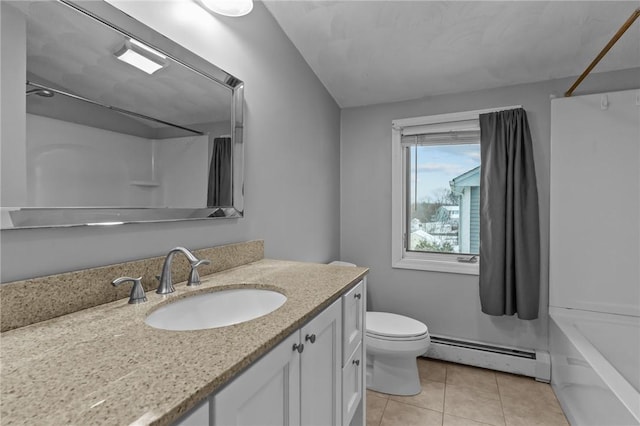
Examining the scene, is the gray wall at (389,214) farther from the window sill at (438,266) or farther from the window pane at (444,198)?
the window pane at (444,198)

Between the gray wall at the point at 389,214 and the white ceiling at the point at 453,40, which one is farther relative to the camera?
the gray wall at the point at 389,214

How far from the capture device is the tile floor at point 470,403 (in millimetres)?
1788

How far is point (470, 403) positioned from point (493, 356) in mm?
526

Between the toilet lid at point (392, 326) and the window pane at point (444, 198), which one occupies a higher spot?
the window pane at point (444, 198)

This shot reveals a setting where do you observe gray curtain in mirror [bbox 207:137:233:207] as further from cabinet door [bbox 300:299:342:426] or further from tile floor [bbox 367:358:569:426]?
tile floor [bbox 367:358:569:426]

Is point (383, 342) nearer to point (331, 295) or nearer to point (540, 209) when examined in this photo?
point (331, 295)

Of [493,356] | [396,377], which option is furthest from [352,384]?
[493,356]

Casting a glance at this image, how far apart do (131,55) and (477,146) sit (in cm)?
244

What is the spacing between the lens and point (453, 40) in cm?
188

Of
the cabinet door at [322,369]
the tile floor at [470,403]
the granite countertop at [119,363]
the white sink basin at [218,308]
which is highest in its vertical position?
the granite countertop at [119,363]

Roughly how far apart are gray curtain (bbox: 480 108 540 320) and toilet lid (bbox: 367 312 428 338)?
606 millimetres

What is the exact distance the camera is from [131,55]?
3.36 feet

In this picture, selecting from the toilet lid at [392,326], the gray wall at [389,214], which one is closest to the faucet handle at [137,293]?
the toilet lid at [392,326]

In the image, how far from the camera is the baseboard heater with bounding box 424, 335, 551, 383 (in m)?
2.18
